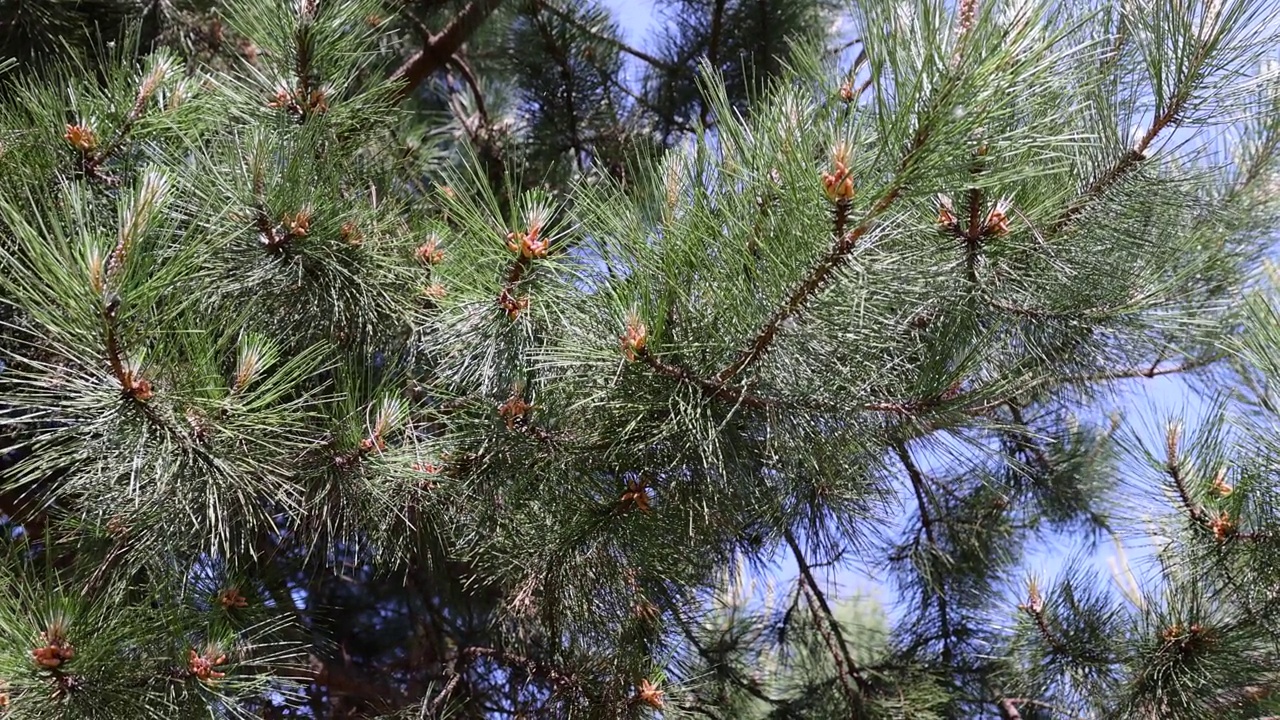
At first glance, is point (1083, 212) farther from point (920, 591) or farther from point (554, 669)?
point (920, 591)

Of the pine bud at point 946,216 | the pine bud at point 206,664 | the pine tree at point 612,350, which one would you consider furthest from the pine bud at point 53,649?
the pine bud at point 946,216

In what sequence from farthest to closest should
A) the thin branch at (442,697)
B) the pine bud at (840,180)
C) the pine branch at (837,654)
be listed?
the pine branch at (837,654)
the thin branch at (442,697)
the pine bud at (840,180)

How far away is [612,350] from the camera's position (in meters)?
1.19

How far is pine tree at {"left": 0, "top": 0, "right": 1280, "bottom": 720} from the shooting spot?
1105mm

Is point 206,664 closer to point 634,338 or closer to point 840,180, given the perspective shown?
point 634,338

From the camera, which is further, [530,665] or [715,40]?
[715,40]

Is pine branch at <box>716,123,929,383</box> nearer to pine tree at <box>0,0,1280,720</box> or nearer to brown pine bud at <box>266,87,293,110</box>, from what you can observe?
pine tree at <box>0,0,1280,720</box>

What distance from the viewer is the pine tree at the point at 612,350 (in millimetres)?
1105

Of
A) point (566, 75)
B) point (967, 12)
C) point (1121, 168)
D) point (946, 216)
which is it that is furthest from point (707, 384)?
point (566, 75)

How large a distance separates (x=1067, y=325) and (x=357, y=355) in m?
1.02

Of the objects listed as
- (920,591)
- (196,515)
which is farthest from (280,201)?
(920,591)

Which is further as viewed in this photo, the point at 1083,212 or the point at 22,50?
the point at 22,50

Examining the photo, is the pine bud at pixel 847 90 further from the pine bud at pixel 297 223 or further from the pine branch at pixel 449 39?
the pine branch at pixel 449 39

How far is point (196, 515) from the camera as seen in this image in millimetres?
1354
